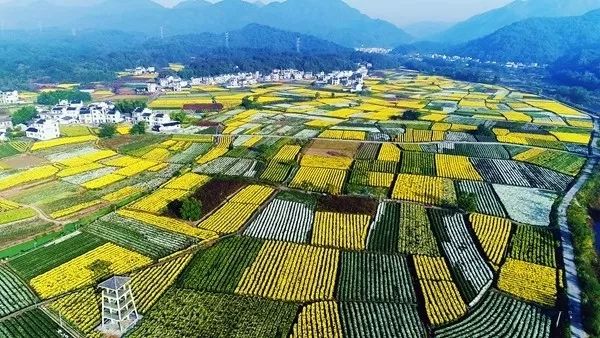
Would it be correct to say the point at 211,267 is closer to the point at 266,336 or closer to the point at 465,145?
the point at 266,336

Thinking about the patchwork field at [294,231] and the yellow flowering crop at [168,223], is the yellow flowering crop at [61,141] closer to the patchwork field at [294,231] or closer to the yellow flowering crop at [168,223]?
the patchwork field at [294,231]

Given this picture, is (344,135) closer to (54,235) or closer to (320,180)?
(320,180)

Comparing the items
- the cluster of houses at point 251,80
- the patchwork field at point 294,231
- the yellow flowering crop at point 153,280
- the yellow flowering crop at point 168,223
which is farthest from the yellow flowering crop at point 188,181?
the cluster of houses at point 251,80

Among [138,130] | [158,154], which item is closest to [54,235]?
[158,154]

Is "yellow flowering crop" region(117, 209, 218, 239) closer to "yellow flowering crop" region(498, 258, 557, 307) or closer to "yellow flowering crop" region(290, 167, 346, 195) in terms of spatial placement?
"yellow flowering crop" region(290, 167, 346, 195)

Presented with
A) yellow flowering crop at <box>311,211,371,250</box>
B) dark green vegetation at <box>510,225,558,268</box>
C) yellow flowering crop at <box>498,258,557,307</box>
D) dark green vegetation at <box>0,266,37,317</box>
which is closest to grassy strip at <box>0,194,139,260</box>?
dark green vegetation at <box>0,266,37,317</box>

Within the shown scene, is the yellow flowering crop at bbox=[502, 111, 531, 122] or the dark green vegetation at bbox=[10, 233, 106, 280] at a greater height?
the yellow flowering crop at bbox=[502, 111, 531, 122]
